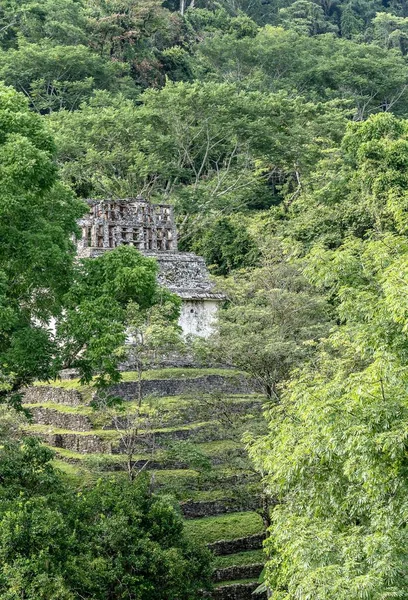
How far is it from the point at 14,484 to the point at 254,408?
650 centimetres

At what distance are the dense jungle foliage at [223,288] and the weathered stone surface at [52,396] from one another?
4.05 feet

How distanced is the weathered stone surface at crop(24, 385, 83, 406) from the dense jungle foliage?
4.05 feet

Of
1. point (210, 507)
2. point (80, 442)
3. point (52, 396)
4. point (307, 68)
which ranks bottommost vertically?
point (210, 507)

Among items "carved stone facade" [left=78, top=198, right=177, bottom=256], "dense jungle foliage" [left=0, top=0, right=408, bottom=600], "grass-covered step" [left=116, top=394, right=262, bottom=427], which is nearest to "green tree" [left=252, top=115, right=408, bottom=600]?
"dense jungle foliage" [left=0, top=0, right=408, bottom=600]

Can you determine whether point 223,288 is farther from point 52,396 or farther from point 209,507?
point 209,507

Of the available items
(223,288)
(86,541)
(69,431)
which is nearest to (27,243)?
(86,541)

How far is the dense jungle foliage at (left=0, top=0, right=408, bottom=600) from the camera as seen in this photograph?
9984 millimetres

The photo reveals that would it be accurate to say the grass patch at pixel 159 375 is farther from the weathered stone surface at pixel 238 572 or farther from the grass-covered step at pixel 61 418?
the weathered stone surface at pixel 238 572

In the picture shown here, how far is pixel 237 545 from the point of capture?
17.9 meters

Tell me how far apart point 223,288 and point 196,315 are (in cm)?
112

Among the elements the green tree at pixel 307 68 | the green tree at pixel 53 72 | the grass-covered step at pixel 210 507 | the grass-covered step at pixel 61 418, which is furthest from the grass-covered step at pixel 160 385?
the green tree at pixel 307 68

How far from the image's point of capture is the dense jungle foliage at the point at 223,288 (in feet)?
32.8

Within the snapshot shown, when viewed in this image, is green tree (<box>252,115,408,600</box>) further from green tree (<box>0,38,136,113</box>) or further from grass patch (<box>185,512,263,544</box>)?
green tree (<box>0,38,136,113</box>)

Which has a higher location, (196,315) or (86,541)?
(196,315)
